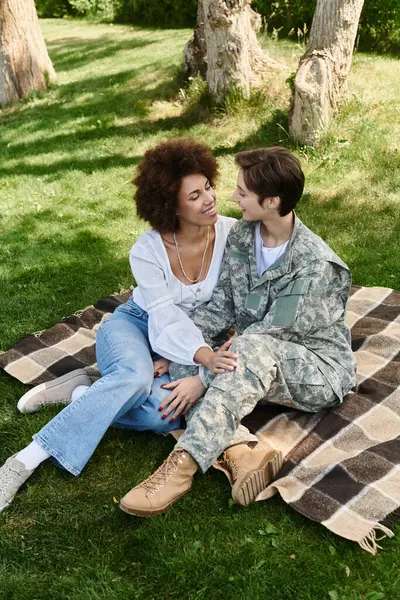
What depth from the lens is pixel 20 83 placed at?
1083 cm

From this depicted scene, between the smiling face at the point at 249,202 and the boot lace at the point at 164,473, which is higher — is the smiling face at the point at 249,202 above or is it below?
above

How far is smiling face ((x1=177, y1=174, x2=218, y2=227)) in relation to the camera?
366cm

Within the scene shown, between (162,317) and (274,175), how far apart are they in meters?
1.01

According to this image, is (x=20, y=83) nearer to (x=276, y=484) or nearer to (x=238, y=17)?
(x=238, y=17)

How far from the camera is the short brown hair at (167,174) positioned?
3.66 meters

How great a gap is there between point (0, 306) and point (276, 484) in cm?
307

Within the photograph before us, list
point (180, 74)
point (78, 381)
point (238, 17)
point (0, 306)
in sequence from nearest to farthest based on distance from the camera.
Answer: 1. point (78, 381)
2. point (0, 306)
3. point (238, 17)
4. point (180, 74)

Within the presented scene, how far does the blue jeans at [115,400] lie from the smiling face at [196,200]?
27.0 inches

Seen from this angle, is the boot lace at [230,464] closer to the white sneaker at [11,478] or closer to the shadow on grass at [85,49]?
the white sneaker at [11,478]

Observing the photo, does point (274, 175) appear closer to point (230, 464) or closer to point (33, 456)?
point (230, 464)

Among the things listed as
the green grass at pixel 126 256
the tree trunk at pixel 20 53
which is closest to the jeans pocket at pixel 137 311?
the green grass at pixel 126 256

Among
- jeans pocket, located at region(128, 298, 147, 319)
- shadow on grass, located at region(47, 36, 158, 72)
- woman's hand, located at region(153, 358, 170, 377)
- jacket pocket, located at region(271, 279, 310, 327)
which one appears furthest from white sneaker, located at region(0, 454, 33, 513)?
shadow on grass, located at region(47, 36, 158, 72)

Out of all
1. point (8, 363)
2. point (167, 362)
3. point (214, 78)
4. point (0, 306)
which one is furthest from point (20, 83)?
point (167, 362)

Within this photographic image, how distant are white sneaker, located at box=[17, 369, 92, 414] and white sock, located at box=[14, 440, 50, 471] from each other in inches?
26.1
